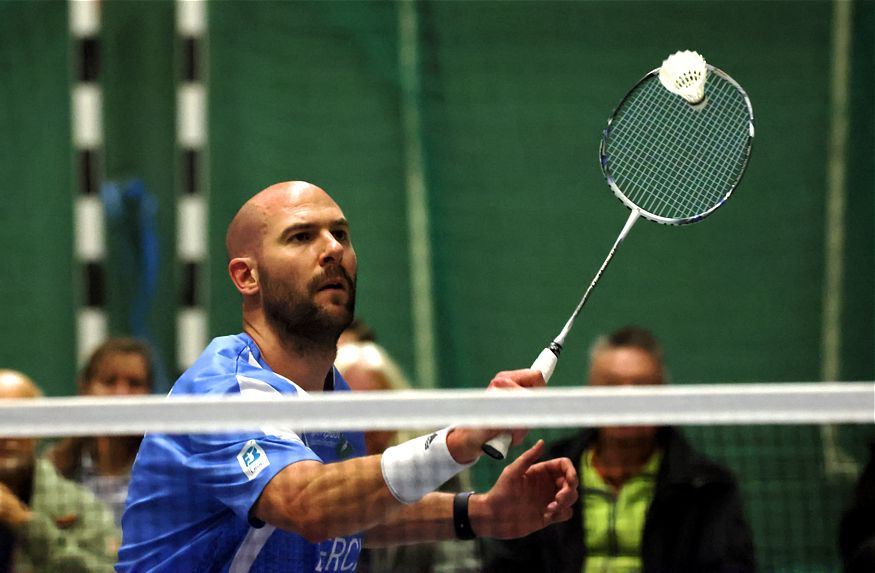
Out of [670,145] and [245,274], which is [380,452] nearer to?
[245,274]

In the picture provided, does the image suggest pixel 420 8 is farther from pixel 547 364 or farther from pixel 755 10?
pixel 547 364

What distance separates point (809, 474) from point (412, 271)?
3395 mm

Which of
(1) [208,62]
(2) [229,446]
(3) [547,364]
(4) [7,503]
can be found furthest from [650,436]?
(1) [208,62]

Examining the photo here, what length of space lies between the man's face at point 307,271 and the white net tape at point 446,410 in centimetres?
38

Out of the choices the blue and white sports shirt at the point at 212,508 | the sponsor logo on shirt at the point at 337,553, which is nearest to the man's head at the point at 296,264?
the blue and white sports shirt at the point at 212,508

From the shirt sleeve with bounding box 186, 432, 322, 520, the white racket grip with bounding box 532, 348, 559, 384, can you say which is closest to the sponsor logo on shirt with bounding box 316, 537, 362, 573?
the shirt sleeve with bounding box 186, 432, 322, 520

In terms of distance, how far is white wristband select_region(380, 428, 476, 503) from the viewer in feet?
9.75

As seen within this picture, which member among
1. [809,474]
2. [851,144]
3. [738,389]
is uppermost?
[851,144]

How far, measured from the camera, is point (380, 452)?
4332 mm

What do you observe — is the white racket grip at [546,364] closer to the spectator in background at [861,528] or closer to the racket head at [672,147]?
the spectator in background at [861,528]

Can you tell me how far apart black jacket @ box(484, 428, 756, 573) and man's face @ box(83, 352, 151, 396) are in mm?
1802

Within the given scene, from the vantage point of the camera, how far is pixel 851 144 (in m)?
7.08

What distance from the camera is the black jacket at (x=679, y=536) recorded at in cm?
347

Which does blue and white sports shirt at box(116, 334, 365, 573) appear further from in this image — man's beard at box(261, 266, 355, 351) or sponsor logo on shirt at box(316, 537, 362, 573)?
man's beard at box(261, 266, 355, 351)
